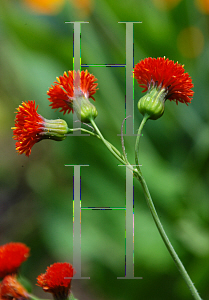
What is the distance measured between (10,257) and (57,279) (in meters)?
0.06

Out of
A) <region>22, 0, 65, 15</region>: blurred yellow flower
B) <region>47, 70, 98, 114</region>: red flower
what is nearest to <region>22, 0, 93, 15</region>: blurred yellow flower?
<region>22, 0, 65, 15</region>: blurred yellow flower

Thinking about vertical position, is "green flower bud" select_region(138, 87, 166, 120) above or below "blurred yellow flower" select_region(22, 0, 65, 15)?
below

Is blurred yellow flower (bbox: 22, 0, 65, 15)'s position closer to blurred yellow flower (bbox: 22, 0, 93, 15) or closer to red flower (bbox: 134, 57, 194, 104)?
blurred yellow flower (bbox: 22, 0, 93, 15)

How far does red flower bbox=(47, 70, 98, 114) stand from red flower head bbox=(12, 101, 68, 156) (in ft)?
0.05

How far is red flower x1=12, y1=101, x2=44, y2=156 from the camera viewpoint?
0.17 metres

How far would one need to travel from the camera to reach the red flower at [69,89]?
0.58 ft

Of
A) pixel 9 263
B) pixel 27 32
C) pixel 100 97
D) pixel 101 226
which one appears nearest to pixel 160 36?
pixel 100 97

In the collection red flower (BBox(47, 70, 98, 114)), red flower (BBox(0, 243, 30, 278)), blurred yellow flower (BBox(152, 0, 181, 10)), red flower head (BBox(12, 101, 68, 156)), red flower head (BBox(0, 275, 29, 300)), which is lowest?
red flower head (BBox(0, 275, 29, 300))

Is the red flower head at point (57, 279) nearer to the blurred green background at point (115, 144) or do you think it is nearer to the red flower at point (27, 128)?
the red flower at point (27, 128)

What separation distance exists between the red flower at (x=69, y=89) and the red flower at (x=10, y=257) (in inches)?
4.7

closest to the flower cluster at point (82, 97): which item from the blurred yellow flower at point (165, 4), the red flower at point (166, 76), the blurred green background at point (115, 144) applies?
the red flower at point (166, 76)

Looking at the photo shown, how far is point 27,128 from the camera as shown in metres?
0.17

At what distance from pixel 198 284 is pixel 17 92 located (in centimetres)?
56

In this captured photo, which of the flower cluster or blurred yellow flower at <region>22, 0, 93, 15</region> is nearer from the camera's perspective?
the flower cluster
